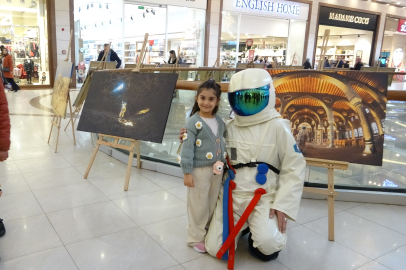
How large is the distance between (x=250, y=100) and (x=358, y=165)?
2.19m

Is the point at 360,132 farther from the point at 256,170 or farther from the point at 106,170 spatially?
the point at 106,170

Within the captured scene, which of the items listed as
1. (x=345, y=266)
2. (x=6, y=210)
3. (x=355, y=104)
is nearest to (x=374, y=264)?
(x=345, y=266)

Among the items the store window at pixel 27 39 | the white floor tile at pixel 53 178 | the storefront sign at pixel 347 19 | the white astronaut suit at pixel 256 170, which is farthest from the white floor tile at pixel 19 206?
the storefront sign at pixel 347 19

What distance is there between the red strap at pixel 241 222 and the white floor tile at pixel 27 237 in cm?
111

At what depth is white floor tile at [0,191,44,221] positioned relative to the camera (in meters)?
2.62

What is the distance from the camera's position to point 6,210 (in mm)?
2682

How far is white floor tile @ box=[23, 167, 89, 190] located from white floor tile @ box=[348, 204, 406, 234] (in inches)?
106

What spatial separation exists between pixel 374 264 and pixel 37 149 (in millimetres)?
4220

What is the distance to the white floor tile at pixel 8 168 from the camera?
357 cm

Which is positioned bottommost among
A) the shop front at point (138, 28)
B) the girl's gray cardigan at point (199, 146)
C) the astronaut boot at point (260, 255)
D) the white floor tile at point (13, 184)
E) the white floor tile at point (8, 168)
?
the white floor tile at point (13, 184)

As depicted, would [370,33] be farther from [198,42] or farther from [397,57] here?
[198,42]

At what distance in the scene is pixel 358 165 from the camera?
3623mm

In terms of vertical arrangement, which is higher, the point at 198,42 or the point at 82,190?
the point at 198,42

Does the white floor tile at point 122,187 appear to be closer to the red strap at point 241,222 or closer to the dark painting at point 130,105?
the dark painting at point 130,105
